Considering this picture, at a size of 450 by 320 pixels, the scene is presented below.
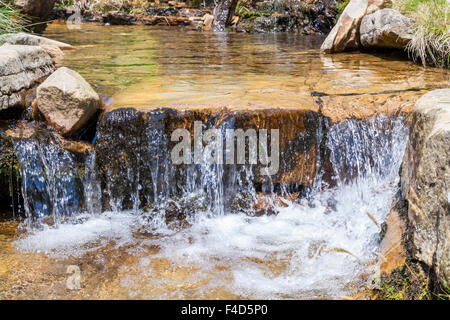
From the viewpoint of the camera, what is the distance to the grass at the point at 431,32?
581cm

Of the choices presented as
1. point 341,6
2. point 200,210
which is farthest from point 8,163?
point 341,6

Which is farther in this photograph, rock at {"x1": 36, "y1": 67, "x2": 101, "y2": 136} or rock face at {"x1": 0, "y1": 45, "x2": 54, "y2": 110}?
rock face at {"x1": 0, "y1": 45, "x2": 54, "y2": 110}

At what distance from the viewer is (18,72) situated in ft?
14.6

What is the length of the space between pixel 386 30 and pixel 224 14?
7810 millimetres

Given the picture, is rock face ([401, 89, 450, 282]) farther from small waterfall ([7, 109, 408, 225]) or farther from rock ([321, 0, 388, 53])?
rock ([321, 0, 388, 53])

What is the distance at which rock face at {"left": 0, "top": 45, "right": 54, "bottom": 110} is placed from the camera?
4168 millimetres

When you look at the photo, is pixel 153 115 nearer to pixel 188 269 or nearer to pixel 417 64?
pixel 188 269

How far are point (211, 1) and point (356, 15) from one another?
1027cm

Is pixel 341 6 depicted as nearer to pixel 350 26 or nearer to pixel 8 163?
pixel 350 26

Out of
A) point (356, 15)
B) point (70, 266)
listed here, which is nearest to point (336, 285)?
point (70, 266)

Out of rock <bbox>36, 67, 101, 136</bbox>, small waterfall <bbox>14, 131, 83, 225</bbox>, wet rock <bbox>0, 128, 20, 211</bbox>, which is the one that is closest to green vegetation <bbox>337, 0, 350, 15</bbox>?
rock <bbox>36, 67, 101, 136</bbox>

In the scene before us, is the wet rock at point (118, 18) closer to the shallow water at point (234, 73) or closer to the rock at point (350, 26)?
the shallow water at point (234, 73)

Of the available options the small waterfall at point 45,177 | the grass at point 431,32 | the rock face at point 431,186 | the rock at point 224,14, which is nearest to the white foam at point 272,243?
the small waterfall at point 45,177

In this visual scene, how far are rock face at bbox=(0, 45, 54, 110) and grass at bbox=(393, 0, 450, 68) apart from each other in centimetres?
531
